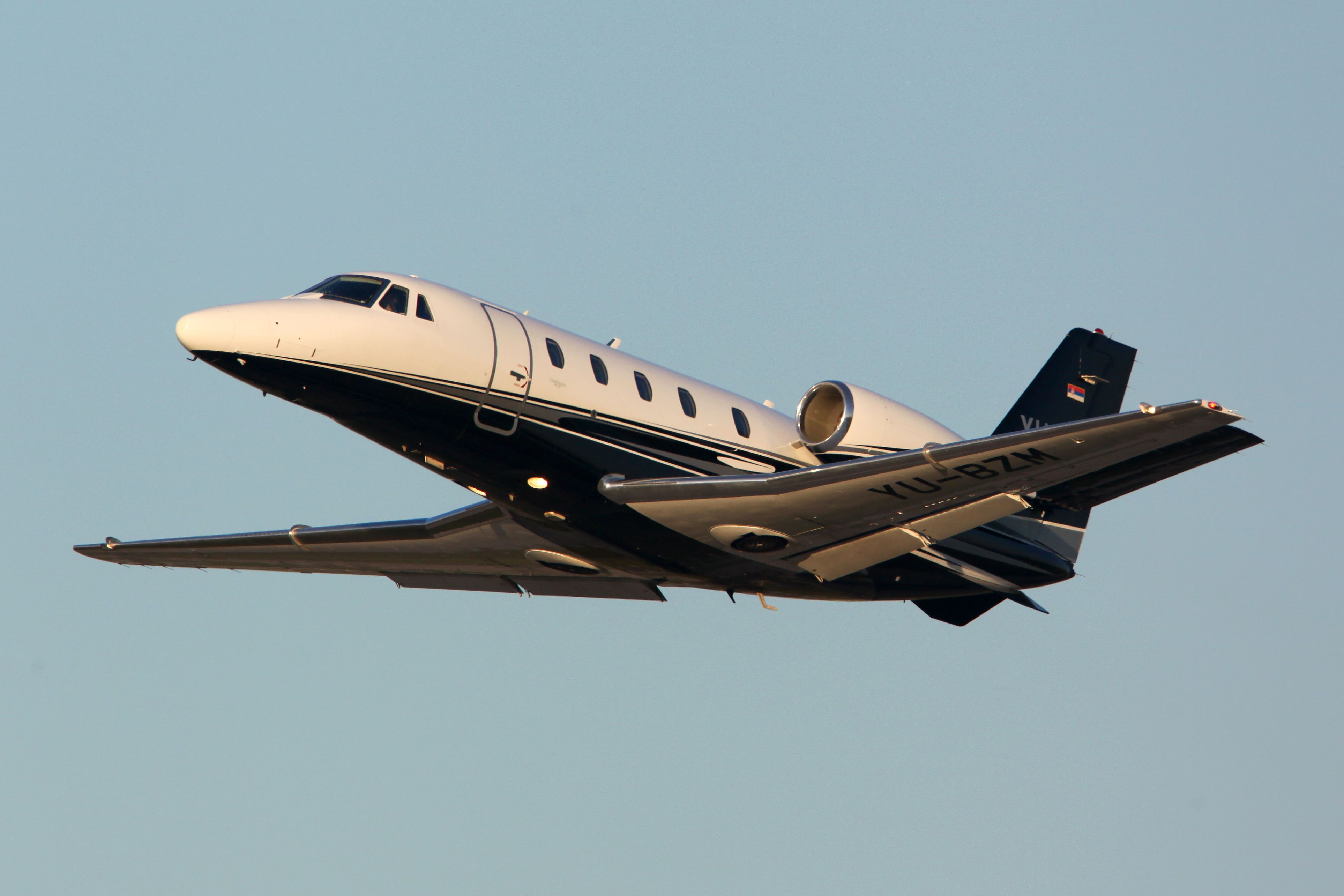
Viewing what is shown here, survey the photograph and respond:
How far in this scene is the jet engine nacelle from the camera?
58.7 ft

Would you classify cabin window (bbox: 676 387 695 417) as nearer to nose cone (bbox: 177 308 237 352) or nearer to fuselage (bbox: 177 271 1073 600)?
fuselage (bbox: 177 271 1073 600)

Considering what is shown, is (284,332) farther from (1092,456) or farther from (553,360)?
(1092,456)

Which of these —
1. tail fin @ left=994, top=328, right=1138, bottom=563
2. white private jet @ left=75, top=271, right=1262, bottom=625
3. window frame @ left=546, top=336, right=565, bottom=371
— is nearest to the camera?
white private jet @ left=75, top=271, right=1262, bottom=625

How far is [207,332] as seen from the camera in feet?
48.9

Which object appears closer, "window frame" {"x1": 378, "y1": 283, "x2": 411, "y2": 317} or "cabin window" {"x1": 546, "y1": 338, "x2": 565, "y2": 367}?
"window frame" {"x1": 378, "y1": 283, "x2": 411, "y2": 317}

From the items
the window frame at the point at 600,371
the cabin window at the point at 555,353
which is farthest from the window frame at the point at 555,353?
the window frame at the point at 600,371

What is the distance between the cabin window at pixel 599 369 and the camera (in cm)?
1677

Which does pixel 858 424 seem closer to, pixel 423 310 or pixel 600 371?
pixel 600 371

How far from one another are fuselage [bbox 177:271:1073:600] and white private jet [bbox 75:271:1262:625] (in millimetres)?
23

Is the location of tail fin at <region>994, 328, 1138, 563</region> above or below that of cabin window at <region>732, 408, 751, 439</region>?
above

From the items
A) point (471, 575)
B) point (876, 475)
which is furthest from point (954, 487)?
point (471, 575)

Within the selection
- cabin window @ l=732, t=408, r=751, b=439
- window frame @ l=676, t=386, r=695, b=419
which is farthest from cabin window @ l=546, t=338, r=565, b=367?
cabin window @ l=732, t=408, r=751, b=439

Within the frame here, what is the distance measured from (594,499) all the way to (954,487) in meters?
3.99

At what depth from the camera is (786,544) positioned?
57.2 feet
